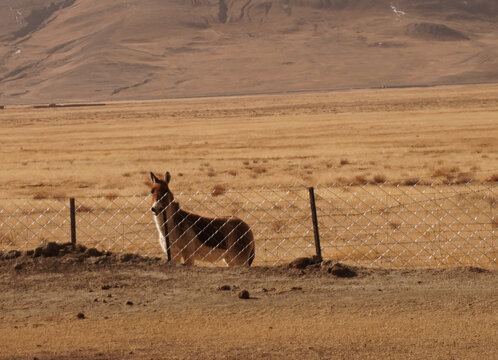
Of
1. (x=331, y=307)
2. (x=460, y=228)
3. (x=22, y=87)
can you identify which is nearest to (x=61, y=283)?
(x=331, y=307)

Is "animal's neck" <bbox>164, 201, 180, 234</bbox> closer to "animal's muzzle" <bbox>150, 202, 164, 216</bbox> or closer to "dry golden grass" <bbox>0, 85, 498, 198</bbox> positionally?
"animal's muzzle" <bbox>150, 202, 164, 216</bbox>

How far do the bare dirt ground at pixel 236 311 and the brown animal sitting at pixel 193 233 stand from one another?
0.73 ft

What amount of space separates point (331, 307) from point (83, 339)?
2.52 m

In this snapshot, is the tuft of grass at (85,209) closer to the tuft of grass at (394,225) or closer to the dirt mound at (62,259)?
the tuft of grass at (394,225)

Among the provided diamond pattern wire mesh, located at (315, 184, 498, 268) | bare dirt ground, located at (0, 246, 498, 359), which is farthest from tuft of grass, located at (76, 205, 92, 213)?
bare dirt ground, located at (0, 246, 498, 359)

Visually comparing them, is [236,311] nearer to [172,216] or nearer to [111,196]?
[172,216]

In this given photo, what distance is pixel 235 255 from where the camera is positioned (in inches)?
421

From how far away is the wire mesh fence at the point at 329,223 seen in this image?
13617 millimetres

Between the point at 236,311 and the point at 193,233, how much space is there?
201cm

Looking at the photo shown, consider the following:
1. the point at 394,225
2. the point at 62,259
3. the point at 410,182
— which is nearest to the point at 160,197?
the point at 62,259

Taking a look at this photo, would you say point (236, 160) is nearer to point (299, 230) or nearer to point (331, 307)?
point (299, 230)

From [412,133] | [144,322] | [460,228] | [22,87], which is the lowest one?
[22,87]

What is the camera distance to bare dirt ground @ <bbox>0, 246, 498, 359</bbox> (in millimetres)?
7434

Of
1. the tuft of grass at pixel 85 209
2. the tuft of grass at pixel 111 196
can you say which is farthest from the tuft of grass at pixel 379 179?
the tuft of grass at pixel 85 209
